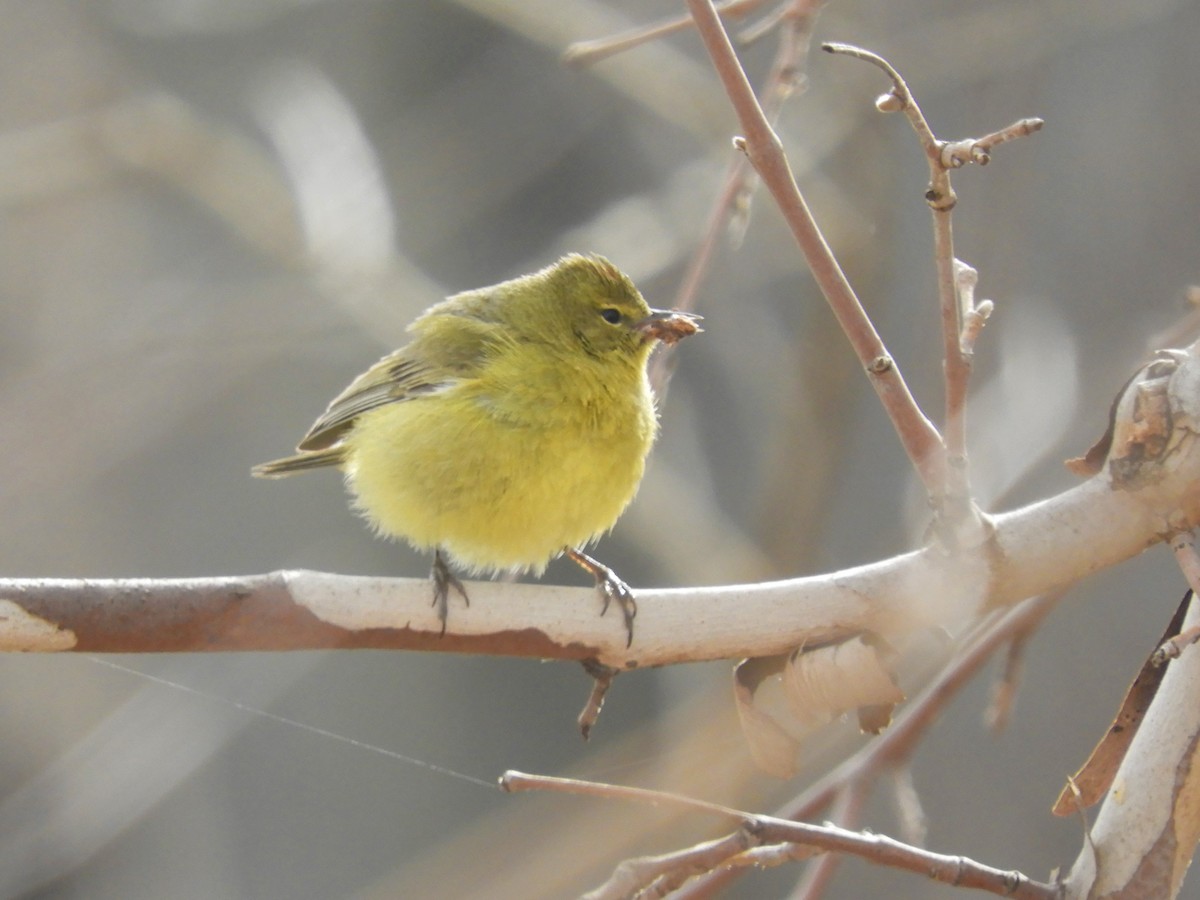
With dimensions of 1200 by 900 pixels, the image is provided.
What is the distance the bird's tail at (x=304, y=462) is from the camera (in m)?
3.55

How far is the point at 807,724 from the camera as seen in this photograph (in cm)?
203

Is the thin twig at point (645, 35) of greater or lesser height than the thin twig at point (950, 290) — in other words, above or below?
above

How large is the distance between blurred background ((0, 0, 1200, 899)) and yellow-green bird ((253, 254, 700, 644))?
66.4 inches

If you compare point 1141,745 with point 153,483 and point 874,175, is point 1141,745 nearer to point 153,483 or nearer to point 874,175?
point 874,175

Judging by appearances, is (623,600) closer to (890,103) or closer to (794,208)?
(794,208)

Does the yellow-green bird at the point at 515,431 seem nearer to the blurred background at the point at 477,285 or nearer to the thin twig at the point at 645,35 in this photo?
the thin twig at the point at 645,35

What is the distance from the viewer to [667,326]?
3262 millimetres

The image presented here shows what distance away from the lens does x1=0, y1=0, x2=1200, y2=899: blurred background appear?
5.39 meters

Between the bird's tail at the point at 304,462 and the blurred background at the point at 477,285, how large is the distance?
1673 millimetres

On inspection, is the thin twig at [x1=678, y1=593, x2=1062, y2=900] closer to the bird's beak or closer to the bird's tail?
the bird's beak

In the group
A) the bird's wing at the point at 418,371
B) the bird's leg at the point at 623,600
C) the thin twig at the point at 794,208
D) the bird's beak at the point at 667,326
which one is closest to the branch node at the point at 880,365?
the thin twig at the point at 794,208

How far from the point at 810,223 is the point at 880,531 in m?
4.45

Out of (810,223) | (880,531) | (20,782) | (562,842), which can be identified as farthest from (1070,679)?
(20,782)

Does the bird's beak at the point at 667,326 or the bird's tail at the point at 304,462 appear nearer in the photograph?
the bird's beak at the point at 667,326
